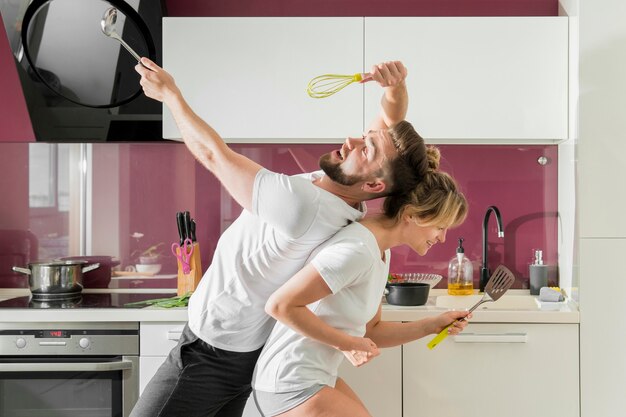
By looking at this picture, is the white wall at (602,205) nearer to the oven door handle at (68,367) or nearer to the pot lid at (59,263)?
the oven door handle at (68,367)

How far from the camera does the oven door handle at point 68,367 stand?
2.82 metres

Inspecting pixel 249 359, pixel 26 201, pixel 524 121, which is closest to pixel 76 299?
pixel 26 201

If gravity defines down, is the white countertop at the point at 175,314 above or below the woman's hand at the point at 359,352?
below

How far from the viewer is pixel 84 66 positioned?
3211 mm

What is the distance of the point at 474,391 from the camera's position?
2855 mm

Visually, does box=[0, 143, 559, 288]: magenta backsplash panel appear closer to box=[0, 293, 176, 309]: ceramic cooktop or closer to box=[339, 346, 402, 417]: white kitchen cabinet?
box=[0, 293, 176, 309]: ceramic cooktop

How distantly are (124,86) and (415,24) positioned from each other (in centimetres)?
119

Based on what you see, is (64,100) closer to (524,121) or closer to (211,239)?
(211,239)

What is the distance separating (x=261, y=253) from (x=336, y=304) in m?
0.20

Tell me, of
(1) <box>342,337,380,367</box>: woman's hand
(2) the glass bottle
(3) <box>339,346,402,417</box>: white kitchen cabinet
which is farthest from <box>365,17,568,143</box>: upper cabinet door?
(1) <box>342,337,380,367</box>: woman's hand

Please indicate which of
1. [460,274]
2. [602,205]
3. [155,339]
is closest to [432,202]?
[602,205]

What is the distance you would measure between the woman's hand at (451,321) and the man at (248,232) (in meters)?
0.36

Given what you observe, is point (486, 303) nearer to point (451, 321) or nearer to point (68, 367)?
point (451, 321)

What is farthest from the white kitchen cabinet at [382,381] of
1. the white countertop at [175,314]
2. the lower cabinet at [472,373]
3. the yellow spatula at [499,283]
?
the yellow spatula at [499,283]
